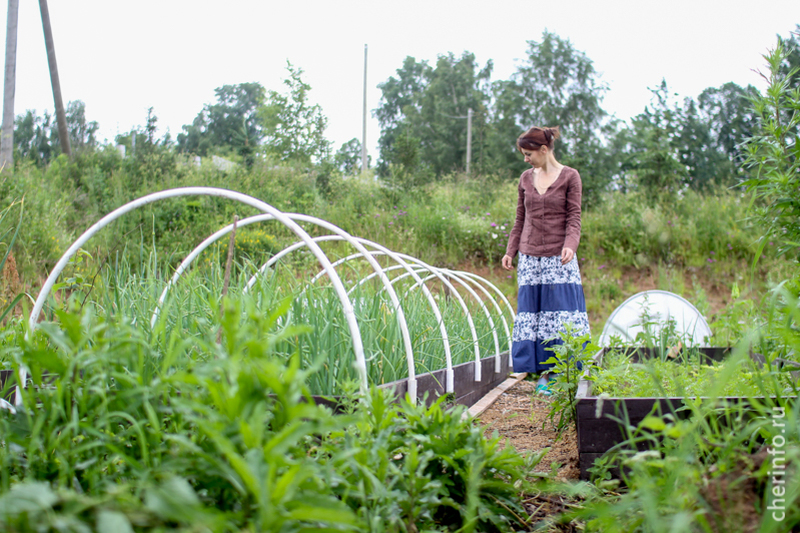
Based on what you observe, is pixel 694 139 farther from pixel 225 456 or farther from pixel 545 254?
pixel 225 456

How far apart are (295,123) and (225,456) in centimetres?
1311

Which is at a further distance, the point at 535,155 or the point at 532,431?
the point at 535,155

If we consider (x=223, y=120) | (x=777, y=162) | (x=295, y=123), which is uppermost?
(x=223, y=120)

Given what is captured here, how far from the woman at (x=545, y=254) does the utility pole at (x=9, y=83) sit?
32.6ft

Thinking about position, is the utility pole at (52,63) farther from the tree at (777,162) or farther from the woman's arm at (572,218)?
the tree at (777,162)

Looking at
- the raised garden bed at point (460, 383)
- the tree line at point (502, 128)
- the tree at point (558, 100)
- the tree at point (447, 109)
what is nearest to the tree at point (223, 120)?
the tree line at point (502, 128)

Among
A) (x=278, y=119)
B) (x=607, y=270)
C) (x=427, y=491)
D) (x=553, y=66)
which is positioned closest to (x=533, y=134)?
(x=427, y=491)

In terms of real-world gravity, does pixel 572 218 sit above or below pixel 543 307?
above

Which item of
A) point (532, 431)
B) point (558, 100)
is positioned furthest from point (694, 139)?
point (532, 431)

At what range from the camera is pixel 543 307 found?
135 inches

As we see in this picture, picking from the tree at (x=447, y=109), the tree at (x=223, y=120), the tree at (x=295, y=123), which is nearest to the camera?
the tree at (x=295, y=123)

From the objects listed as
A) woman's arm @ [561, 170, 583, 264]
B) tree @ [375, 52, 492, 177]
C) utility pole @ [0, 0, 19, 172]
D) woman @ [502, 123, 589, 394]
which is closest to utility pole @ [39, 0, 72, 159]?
utility pole @ [0, 0, 19, 172]

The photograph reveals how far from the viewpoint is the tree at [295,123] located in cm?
1296

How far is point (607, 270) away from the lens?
8141mm
